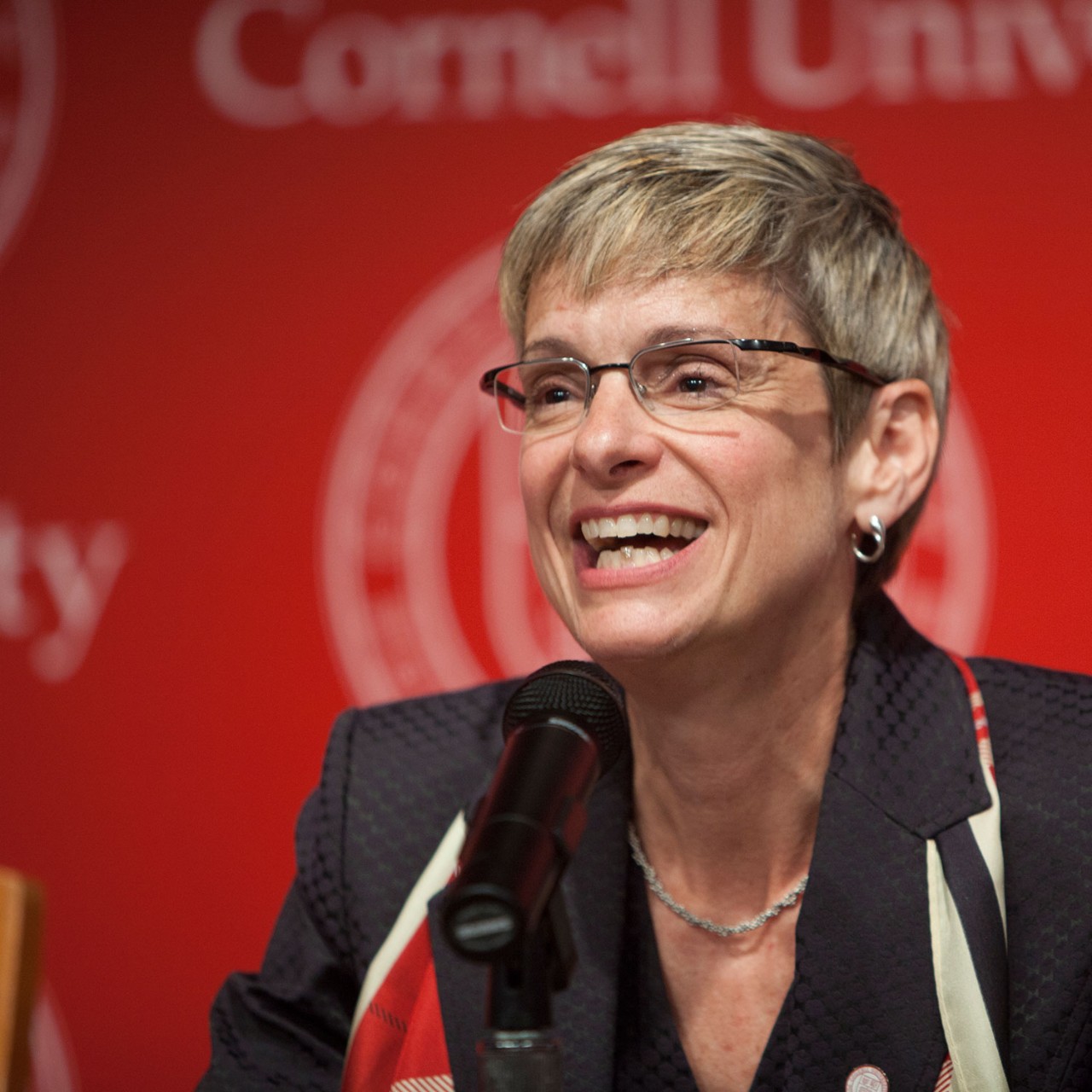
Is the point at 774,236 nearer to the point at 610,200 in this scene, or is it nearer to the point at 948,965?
the point at 610,200

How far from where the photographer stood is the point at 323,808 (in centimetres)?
183

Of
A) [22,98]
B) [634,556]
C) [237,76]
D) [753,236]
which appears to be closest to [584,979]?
[634,556]

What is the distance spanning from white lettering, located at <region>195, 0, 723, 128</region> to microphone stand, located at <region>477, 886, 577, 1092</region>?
1811 mm

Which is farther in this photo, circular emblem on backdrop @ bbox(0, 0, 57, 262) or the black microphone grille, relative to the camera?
circular emblem on backdrop @ bbox(0, 0, 57, 262)

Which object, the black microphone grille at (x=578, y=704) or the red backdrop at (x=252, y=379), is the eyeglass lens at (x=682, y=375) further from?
the red backdrop at (x=252, y=379)

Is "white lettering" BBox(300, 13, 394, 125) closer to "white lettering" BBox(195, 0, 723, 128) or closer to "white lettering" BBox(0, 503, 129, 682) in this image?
"white lettering" BBox(195, 0, 723, 128)

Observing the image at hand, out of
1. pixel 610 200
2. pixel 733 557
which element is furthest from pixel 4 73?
pixel 733 557

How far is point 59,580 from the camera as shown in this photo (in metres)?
2.53

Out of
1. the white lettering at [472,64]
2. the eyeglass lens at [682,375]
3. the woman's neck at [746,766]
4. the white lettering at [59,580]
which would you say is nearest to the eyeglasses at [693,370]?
the eyeglass lens at [682,375]

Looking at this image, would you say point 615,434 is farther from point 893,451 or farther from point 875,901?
point 875,901

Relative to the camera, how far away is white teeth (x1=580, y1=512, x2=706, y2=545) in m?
1.49

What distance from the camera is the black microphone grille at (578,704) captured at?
1.02 metres

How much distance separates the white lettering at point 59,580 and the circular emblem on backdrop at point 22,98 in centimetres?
60

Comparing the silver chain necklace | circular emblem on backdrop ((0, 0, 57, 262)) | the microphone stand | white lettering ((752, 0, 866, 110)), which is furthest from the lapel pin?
circular emblem on backdrop ((0, 0, 57, 262))
